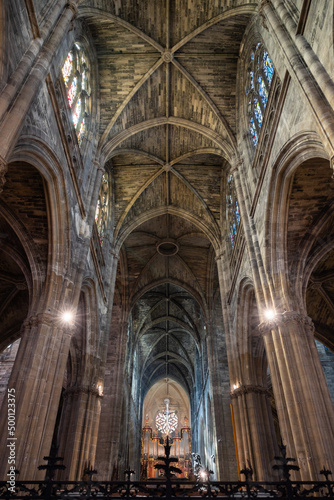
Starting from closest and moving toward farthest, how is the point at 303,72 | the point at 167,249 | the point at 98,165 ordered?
the point at 303,72
the point at 98,165
the point at 167,249

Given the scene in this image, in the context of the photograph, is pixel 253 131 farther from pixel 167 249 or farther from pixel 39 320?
pixel 167 249

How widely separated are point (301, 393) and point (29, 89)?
26.2ft

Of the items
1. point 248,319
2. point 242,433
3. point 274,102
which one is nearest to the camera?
point 274,102

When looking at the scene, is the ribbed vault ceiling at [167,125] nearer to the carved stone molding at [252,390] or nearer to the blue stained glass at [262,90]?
the blue stained glass at [262,90]

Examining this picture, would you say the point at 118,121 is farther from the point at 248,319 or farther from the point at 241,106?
the point at 248,319

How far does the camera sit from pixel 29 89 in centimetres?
677

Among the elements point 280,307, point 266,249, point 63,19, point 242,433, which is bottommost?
point 242,433

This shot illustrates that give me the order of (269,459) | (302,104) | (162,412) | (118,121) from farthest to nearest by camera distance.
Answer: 1. (162,412)
2. (118,121)
3. (269,459)
4. (302,104)

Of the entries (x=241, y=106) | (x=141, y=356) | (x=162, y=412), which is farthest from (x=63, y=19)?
(x=162, y=412)

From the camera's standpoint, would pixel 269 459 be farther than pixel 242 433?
No

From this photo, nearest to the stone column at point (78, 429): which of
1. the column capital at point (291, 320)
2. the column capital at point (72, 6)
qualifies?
the column capital at point (291, 320)

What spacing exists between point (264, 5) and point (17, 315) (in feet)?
43.6

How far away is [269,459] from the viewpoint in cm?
1120

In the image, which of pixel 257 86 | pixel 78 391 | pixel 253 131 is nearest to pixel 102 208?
pixel 253 131
